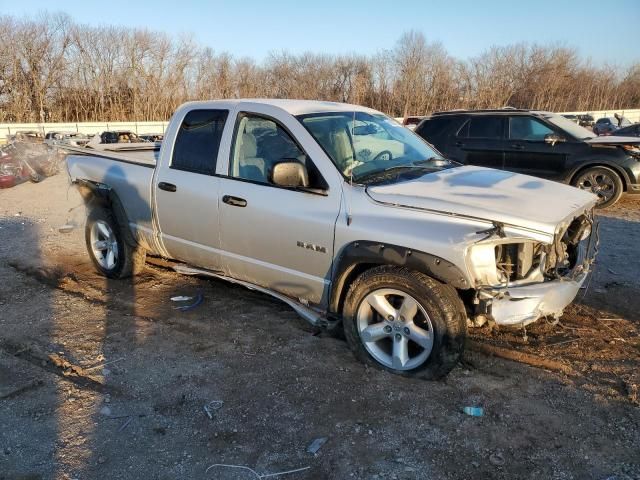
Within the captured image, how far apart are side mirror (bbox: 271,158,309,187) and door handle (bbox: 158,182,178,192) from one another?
140 centimetres

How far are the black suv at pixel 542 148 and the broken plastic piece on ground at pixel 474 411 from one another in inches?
301

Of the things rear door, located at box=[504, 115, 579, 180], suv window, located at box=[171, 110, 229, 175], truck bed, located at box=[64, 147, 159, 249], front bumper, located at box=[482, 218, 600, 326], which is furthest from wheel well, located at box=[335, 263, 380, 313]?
rear door, located at box=[504, 115, 579, 180]

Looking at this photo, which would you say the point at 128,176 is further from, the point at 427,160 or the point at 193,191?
the point at 427,160

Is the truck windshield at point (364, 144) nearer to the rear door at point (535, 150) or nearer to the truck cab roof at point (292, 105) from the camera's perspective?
the truck cab roof at point (292, 105)

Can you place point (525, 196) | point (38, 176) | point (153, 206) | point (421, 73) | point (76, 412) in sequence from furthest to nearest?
point (421, 73) → point (38, 176) → point (153, 206) → point (525, 196) → point (76, 412)

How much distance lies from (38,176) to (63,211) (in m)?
6.93

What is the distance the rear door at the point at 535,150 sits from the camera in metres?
9.66

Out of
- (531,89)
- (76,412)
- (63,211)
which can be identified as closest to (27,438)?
(76,412)

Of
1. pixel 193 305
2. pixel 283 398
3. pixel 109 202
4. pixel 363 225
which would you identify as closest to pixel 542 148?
pixel 363 225

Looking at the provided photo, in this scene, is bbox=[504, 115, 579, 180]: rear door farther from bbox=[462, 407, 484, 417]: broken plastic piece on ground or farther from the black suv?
bbox=[462, 407, 484, 417]: broken plastic piece on ground

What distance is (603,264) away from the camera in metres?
6.17

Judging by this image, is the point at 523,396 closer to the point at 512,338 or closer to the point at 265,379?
the point at 512,338

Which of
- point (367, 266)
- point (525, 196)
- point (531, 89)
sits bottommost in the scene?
point (367, 266)

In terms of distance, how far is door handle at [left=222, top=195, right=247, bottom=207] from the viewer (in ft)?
13.9
